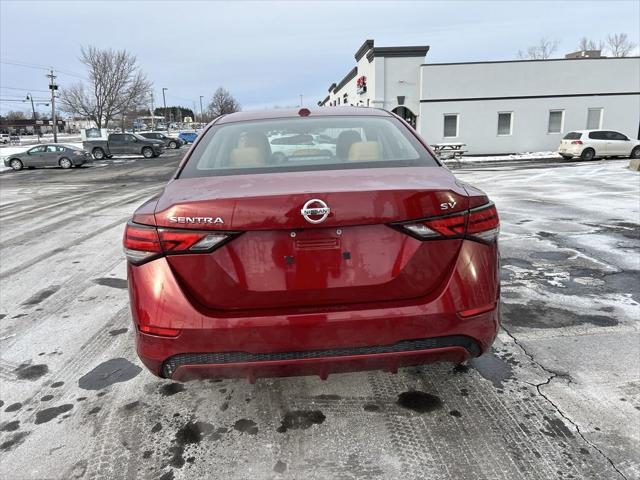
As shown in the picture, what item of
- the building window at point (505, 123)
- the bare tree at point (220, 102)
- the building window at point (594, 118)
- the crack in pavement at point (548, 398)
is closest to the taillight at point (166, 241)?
the crack in pavement at point (548, 398)

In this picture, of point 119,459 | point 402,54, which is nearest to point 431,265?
point 119,459

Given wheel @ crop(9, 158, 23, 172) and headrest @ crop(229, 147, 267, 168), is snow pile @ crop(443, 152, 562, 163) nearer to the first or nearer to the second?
headrest @ crop(229, 147, 267, 168)

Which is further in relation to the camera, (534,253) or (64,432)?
(534,253)

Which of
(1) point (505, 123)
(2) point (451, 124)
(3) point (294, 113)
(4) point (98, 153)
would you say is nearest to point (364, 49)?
(2) point (451, 124)

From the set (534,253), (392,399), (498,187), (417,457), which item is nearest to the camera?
(417,457)

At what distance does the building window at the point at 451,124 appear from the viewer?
2714cm

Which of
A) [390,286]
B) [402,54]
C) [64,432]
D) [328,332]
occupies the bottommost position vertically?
[64,432]

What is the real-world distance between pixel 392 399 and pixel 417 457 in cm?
51

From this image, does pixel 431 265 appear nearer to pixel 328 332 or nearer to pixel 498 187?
pixel 328 332

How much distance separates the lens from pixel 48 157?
84.7 ft

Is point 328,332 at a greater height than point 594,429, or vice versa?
point 328,332

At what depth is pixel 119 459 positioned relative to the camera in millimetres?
2357

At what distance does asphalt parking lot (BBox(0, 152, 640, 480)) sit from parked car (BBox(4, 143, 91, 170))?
2389cm

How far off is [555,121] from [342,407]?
95.4 feet
